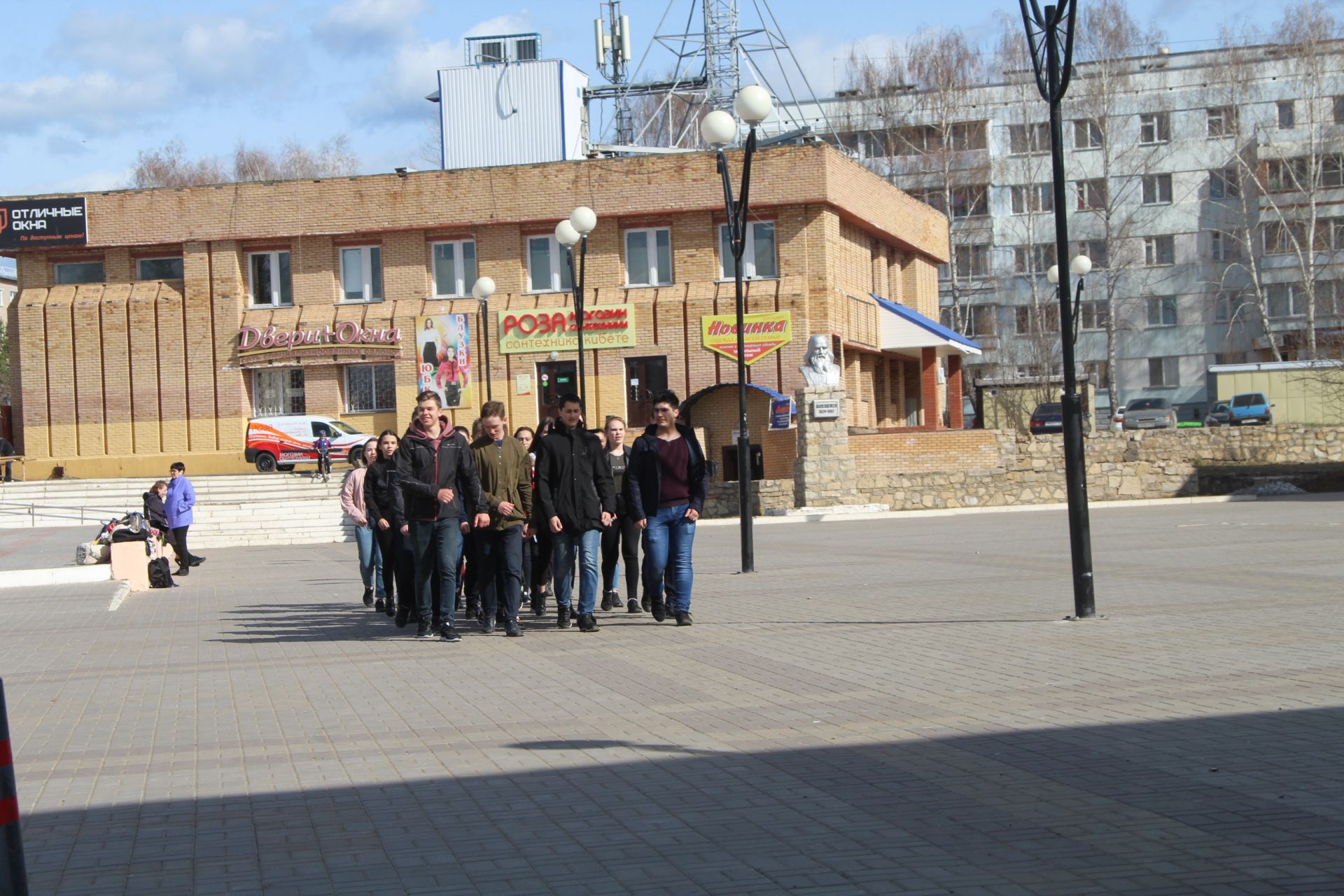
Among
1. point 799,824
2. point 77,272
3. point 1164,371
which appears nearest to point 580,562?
point 799,824

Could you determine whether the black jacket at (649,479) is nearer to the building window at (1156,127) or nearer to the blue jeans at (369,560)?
the blue jeans at (369,560)

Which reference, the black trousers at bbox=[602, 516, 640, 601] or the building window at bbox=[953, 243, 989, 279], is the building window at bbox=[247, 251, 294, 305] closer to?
the building window at bbox=[953, 243, 989, 279]

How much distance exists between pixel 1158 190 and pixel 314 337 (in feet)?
128

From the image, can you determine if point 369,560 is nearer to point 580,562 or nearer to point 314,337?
point 580,562

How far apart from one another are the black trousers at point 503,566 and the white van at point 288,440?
2926 centimetres

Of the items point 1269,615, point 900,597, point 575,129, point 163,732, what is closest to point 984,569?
point 900,597

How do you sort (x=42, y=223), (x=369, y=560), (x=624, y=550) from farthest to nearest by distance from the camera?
(x=42, y=223) < (x=369, y=560) < (x=624, y=550)

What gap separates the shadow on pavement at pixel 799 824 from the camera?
4672mm

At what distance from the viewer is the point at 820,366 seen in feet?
104

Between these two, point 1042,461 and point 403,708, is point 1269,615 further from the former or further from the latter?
point 1042,461

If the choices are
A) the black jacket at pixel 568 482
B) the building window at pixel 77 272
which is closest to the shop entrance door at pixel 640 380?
the building window at pixel 77 272

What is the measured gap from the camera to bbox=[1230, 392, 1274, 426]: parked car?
163ft

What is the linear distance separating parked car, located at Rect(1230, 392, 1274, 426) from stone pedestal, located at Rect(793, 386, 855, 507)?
23.0 meters

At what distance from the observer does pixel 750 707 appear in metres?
7.85
